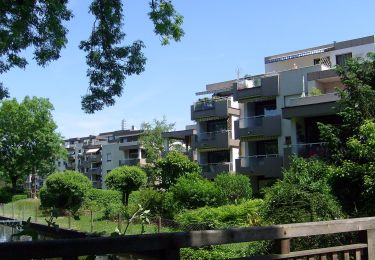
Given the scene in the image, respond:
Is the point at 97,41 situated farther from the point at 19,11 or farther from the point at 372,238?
the point at 372,238

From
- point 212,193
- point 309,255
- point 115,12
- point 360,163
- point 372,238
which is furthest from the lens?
point 212,193

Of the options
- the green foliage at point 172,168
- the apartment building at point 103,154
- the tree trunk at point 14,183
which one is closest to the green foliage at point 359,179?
the green foliage at point 172,168

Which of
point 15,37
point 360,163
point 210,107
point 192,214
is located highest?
point 210,107

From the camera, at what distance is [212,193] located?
2742cm

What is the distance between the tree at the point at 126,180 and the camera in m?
38.3

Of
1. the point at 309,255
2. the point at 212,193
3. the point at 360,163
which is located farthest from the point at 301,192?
the point at 212,193

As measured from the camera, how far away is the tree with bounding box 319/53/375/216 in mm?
14977

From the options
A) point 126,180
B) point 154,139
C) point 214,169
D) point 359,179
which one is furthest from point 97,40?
point 154,139

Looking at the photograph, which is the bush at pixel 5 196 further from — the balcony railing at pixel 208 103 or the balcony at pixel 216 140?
the balcony railing at pixel 208 103

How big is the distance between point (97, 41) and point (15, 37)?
1097mm

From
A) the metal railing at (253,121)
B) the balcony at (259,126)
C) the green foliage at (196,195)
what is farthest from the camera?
the metal railing at (253,121)

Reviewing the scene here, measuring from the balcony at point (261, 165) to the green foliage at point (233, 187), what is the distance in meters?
3.70

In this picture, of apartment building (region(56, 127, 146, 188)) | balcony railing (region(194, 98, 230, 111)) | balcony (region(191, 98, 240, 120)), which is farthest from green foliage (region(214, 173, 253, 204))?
apartment building (region(56, 127, 146, 188))

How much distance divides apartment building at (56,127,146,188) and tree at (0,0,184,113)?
187 feet
